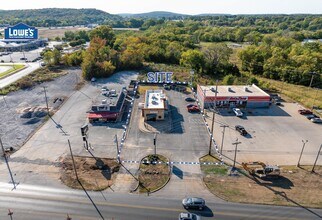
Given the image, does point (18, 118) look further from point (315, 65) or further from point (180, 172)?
point (315, 65)

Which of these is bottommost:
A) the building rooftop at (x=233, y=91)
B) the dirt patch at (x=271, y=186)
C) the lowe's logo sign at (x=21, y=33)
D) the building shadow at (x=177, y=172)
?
the building shadow at (x=177, y=172)

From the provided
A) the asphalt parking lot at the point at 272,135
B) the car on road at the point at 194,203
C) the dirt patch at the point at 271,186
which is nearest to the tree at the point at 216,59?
the asphalt parking lot at the point at 272,135

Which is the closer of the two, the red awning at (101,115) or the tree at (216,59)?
the red awning at (101,115)

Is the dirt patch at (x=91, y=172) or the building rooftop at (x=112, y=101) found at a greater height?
the building rooftop at (x=112, y=101)

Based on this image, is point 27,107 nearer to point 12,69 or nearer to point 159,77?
point 159,77

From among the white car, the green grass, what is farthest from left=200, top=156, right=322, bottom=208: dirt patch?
the green grass

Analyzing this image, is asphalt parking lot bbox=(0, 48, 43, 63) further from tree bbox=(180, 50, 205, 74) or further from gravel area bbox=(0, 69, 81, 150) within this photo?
tree bbox=(180, 50, 205, 74)

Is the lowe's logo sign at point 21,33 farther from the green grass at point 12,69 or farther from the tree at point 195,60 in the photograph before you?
the tree at point 195,60
